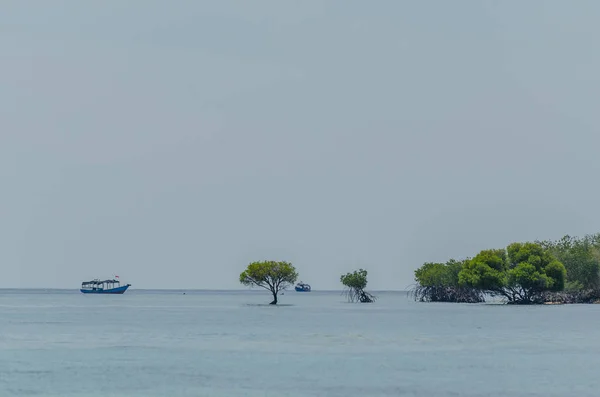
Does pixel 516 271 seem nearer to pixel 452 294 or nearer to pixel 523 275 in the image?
pixel 523 275

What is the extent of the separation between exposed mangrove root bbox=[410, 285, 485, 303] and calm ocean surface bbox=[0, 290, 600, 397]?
64.4m

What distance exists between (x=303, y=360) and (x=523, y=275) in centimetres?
7454

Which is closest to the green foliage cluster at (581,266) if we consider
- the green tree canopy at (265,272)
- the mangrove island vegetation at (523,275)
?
the mangrove island vegetation at (523,275)

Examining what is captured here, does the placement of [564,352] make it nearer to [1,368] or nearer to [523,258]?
[1,368]

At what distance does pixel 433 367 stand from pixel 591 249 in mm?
102194

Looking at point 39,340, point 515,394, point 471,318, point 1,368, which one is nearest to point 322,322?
point 471,318

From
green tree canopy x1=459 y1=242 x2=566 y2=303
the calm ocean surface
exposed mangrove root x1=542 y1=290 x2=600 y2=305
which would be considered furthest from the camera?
exposed mangrove root x1=542 y1=290 x2=600 y2=305

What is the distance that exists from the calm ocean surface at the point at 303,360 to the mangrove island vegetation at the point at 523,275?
1548 inches

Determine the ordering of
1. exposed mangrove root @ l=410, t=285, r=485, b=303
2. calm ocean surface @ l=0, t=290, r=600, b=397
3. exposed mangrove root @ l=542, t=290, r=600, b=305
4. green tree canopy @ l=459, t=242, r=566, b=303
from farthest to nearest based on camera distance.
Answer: exposed mangrove root @ l=410, t=285, r=485, b=303 → exposed mangrove root @ l=542, t=290, r=600, b=305 → green tree canopy @ l=459, t=242, r=566, b=303 → calm ocean surface @ l=0, t=290, r=600, b=397

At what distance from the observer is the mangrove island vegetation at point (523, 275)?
121 m

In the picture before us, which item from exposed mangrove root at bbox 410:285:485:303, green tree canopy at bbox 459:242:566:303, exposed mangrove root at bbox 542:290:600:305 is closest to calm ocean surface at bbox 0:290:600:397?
green tree canopy at bbox 459:242:566:303

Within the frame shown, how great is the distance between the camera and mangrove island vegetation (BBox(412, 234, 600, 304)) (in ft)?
397

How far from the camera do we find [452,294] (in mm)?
148875

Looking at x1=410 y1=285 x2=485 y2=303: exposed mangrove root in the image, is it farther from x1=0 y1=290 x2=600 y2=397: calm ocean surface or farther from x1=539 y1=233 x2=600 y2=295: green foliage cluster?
x1=0 y1=290 x2=600 y2=397: calm ocean surface
